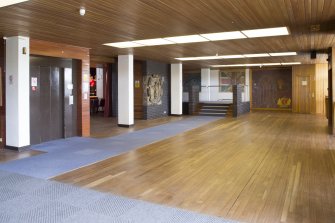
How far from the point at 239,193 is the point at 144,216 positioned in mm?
1439

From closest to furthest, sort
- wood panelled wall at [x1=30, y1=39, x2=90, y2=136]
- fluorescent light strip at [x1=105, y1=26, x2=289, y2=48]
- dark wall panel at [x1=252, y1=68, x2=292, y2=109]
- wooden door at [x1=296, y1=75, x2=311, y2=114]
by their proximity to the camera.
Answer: fluorescent light strip at [x1=105, y1=26, x2=289, y2=48] → wood panelled wall at [x1=30, y1=39, x2=90, y2=136] → wooden door at [x1=296, y1=75, x2=311, y2=114] → dark wall panel at [x1=252, y1=68, x2=292, y2=109]

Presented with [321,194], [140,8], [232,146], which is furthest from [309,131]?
[140,8]

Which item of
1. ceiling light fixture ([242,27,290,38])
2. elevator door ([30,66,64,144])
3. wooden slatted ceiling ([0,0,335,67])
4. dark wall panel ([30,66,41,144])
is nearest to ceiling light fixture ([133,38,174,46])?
wooden slatted ceiling ([0,0,335,67])

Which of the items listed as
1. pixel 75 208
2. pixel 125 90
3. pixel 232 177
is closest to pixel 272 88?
pixel 125 90

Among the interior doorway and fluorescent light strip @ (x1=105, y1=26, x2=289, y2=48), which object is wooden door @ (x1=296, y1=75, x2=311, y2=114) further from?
the interior doorway

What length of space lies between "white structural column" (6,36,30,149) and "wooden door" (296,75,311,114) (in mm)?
14561

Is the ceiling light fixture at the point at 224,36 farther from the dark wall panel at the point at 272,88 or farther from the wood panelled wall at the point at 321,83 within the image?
the dark wall panel at the point at 272,88

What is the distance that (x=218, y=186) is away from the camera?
4469mm

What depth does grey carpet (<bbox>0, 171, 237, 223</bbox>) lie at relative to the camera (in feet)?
11.0

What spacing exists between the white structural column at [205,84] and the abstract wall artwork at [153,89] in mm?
5139

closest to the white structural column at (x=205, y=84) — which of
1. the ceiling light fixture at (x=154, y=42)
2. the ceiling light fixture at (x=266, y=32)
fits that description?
the ceiling light fixture at (x=154, y=42)

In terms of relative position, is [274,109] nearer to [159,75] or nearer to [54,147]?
[159,75]

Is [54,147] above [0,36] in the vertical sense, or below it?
below

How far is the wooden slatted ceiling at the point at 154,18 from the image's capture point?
184 inches
